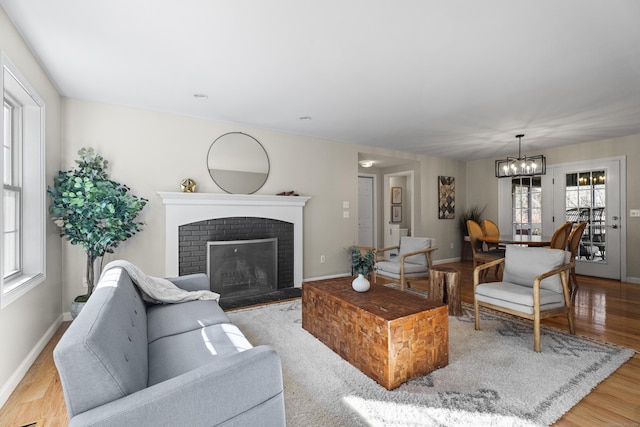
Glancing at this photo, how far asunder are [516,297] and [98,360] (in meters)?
2.82

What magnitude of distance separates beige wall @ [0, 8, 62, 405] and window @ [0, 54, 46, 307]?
0.14 m

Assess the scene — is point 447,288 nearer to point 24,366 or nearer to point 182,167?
point 182,167

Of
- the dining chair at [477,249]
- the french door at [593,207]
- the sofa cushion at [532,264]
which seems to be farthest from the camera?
the french door at [593,207]

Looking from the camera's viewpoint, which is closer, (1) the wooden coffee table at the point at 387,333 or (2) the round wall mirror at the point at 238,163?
(1) the wooden coffee table at the point at 387,333

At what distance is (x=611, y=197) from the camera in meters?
4.99

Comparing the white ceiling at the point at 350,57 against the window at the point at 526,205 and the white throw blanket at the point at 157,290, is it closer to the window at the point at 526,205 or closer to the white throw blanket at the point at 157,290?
the white throw blanket at the point at 157,290

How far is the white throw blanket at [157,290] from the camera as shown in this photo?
213cm

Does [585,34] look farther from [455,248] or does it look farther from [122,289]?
[455,248]

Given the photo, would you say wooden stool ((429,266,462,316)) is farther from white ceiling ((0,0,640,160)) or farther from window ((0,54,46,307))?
window ((0,54,46,307))

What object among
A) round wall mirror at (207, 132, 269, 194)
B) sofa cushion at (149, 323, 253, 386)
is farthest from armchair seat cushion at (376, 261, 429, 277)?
sofa cushion at (149, 323, 253, 386)

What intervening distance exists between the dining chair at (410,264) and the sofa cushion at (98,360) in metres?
3.00

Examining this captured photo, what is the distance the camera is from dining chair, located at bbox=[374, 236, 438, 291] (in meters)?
3.77

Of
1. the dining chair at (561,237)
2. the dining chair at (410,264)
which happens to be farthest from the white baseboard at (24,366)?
the dining chair at (561,237)

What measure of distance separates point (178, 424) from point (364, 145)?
4901mm
